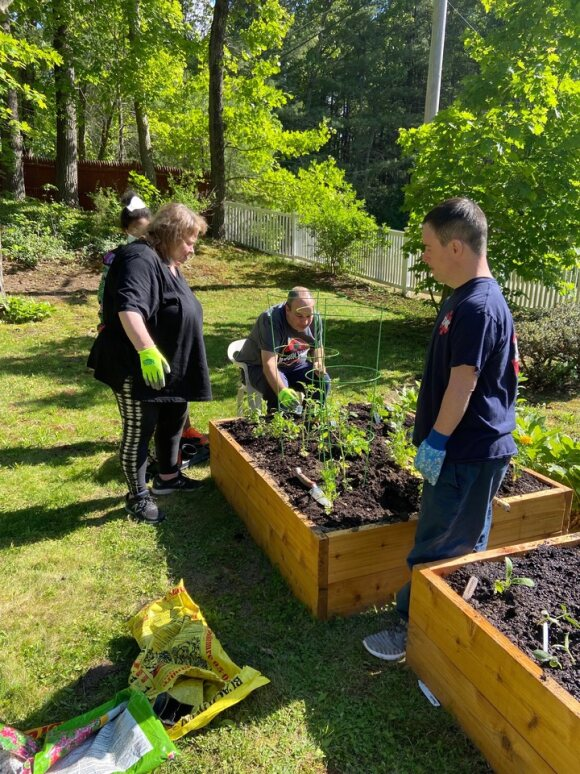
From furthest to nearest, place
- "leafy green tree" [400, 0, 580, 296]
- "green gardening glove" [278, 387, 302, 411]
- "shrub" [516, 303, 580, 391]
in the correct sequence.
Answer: "shrub" [516, 303, 580, 391]
"leafy green tree" [400, 0, 580, 296]
"green gardening glove" [278, 387, 302, 411]

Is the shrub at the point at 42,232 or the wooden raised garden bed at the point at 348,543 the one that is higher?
the shrub at the point at 42,232

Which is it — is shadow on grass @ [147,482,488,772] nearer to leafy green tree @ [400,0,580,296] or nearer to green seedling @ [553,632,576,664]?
green seedling @ [553,632,576,664]

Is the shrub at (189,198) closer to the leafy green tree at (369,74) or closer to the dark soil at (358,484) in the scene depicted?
the dark soil at (358,484)

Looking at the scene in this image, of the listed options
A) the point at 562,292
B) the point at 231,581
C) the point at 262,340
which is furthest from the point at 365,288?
the point at 231,581

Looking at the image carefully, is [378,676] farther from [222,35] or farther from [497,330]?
[222,35]

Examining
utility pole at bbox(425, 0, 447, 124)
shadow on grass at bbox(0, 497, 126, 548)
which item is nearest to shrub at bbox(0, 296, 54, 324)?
shadow on grass at bbox(0, 497, 126, 548)

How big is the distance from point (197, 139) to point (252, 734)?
18.2m

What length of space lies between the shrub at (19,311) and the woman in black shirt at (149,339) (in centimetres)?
535

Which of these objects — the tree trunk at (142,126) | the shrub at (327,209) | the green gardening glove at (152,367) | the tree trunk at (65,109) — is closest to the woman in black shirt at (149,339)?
the green gardening glove at (152,367)

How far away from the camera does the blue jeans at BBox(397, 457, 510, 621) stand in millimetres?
2094

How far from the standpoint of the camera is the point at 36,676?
7.13 feet

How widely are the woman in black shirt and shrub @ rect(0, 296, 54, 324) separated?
17.6ft

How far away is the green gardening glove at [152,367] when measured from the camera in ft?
9.27

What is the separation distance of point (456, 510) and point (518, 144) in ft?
17.5
